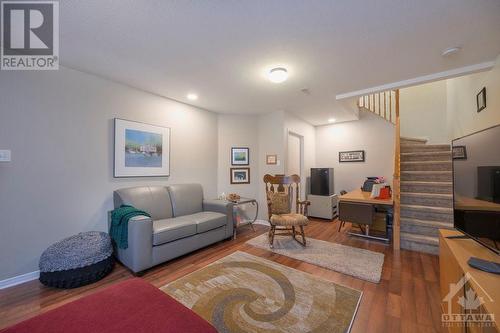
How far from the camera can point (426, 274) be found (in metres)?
2.23

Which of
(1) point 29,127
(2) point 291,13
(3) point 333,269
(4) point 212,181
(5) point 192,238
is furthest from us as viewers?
(4) point 212,181

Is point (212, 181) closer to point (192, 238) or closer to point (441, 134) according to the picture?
point (192, 238)

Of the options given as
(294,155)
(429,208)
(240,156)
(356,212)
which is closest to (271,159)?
(240,156)

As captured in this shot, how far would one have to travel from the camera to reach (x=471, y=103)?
9.28 ft

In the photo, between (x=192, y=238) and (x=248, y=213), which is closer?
(x=192, y=238)

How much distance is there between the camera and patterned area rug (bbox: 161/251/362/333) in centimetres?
152

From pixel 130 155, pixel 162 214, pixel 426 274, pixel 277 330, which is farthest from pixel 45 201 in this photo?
pixel 426 274

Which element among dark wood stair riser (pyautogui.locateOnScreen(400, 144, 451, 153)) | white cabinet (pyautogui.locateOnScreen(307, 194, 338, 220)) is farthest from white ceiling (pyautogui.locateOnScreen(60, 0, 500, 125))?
white cabinet (pyautogui.locateOnScreen(307, 194, 338, 220))

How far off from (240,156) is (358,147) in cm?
304

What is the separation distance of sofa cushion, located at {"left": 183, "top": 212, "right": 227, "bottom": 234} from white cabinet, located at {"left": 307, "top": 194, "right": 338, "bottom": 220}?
2.50 m

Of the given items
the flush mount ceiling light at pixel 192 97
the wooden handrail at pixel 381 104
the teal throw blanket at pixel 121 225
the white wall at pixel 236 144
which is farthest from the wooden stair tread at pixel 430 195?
the teal throw blanket at pixel 121 225

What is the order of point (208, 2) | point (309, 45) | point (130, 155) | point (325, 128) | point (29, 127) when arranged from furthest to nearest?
point (325, 128)
point (130, 155)
point (29, 127)
point (309, 45)
point (208, 2)

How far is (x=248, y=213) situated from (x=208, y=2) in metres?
3.68

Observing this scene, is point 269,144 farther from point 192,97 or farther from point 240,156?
point 192,97
